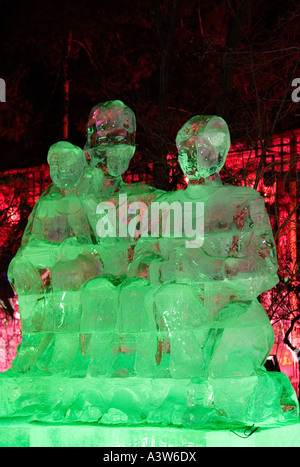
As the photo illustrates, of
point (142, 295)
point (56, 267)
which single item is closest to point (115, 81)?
point (56, 267)

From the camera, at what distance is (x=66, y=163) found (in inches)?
277

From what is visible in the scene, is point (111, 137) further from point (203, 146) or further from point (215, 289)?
point (215, 289)

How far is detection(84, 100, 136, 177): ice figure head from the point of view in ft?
22.8

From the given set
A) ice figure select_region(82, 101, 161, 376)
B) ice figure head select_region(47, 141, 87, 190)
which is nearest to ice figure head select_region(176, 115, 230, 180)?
ice figure select_region(82, 101, 161, 376)

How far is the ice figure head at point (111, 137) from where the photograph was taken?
6.95 meters

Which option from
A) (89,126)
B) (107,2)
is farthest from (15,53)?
(89,126)

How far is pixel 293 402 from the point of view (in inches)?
244

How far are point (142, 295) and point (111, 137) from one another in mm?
1362

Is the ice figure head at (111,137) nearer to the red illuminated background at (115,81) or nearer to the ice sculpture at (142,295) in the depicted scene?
the ice sculpture at (142,295)

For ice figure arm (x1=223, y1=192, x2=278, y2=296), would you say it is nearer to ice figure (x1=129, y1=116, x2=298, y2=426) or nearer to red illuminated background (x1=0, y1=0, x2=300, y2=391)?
ice figure (x1=129, y1=116, x2=298, y2=426)

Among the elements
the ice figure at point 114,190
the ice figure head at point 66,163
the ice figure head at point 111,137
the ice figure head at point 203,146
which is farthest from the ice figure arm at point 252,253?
the ice figure head at point 66,163

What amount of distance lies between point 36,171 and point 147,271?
12.0 m

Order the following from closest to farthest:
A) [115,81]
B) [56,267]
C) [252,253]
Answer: [252,253] → [56,267] → [115,81]
